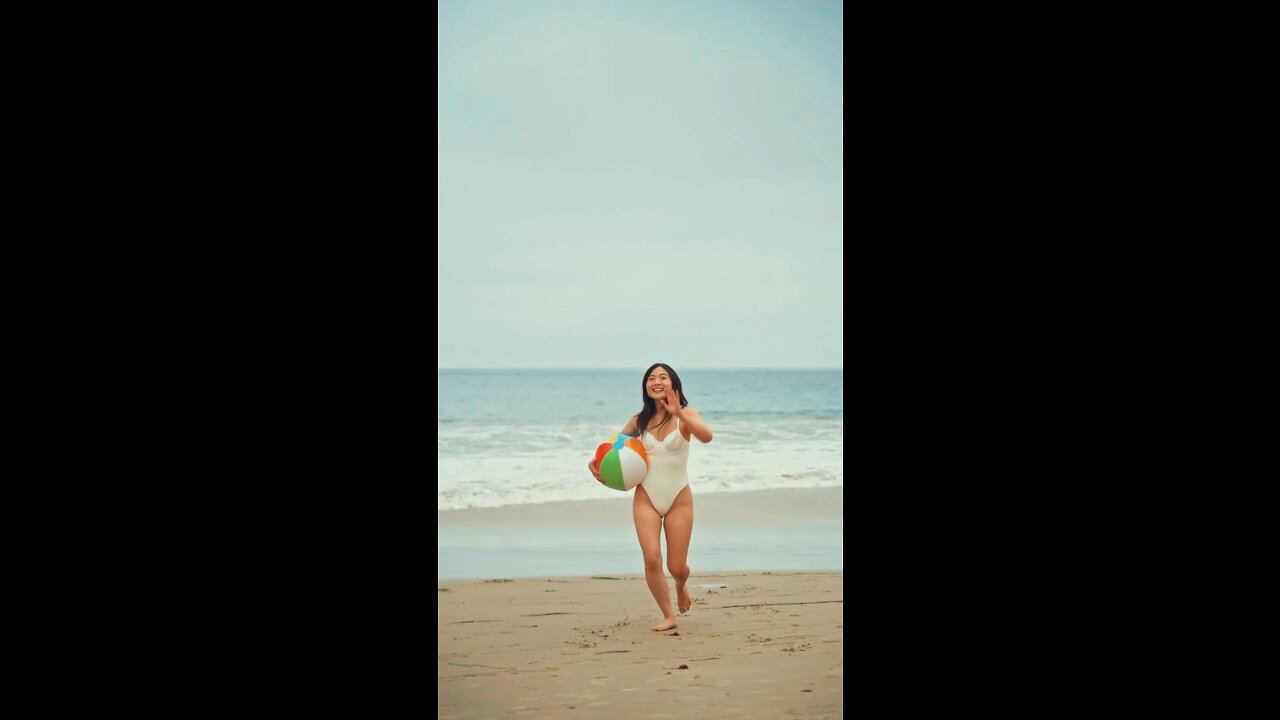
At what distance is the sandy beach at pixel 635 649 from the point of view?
4.24 meters

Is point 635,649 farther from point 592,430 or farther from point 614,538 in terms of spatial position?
point 592,430

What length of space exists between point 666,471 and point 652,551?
1.32 feet

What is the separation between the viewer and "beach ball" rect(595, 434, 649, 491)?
567 centimetres

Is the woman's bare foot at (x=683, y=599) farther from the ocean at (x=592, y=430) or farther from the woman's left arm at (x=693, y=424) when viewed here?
the ocean at (x=592, y=430)

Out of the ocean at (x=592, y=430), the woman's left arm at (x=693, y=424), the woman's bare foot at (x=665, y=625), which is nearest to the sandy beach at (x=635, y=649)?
the woman's bare foot at (x=665, y=625)

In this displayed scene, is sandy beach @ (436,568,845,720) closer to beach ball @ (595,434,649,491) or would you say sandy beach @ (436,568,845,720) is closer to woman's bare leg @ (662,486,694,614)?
woman's bare leg @ (662,486,694,614)

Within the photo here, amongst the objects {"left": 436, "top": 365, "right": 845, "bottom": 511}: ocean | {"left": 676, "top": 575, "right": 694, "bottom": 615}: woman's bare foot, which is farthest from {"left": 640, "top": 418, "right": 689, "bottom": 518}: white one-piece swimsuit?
{"left": 436, "top": 365, "right": 845, "bottom": 511}: ocean

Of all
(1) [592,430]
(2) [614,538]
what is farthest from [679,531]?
(1) [592,430]

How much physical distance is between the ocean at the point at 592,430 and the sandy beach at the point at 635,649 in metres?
4.87
